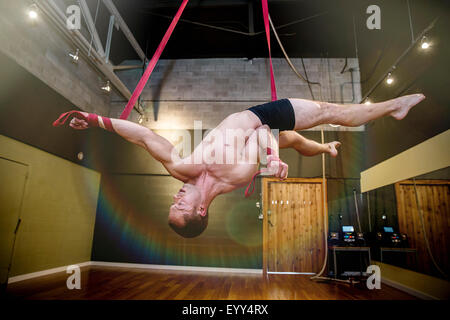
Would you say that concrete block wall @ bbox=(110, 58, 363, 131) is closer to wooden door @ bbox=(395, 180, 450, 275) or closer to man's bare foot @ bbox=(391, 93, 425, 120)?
wooden door @ bbox=(395, 180, 450, 275)

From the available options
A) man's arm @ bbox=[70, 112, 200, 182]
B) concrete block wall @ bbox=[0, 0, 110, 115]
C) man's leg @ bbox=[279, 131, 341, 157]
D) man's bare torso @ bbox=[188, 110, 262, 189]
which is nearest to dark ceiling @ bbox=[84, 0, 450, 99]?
concrete block wall @ bbox=[0, 0, 110, 115]

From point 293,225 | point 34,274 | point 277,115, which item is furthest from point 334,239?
point 34,274

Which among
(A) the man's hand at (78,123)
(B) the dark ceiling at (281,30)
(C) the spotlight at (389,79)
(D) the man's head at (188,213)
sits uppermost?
(B) the dark ceiling at (281,30)

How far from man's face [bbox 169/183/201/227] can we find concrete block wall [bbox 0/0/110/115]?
3.28 metres

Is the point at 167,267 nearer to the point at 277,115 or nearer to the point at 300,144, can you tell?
the point at 300,144

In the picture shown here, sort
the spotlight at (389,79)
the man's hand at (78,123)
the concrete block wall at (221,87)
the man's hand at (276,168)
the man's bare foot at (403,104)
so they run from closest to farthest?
1. the man's hand at (276,168)
2. the man's hand at (78,123)
3. the man's bare foot at (403,104)
4. the spotlight at (389,79)
5. the concrete block wall at (221,87)

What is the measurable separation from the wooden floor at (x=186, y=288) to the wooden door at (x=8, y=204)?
Answer: 44 centimetres

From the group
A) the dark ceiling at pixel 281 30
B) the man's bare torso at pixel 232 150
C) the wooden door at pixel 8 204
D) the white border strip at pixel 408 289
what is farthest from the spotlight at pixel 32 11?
the white border strip at pixel 408 289

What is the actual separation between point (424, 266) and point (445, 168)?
1.44m

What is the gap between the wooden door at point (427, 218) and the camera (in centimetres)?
341

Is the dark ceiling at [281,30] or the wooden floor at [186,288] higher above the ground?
the dark ceiling at [281,30]

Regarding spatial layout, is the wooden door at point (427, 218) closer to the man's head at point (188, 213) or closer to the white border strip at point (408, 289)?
the white border strip at point (408, 289)

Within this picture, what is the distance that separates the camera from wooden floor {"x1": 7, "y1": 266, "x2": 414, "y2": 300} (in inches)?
144

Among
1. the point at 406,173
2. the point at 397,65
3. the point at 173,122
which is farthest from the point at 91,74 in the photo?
the point at 406,173
